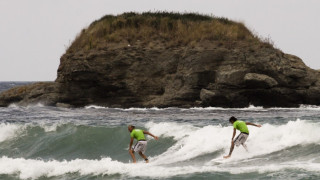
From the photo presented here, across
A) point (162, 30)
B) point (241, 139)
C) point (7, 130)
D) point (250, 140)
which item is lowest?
point (7, 130)

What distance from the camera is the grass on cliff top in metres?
40.3

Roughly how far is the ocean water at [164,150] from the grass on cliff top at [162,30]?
1198 centimetres

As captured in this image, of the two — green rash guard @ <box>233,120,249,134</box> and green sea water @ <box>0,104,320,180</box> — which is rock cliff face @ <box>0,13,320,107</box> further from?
green rash guard @ <box>233,120,249,134</box>

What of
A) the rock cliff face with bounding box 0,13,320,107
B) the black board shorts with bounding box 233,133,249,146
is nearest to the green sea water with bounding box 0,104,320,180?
the black board shorts with bounding box 233,133,249,146

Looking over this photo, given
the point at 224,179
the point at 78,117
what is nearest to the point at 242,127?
the point at 224,179

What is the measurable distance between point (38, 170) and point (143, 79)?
22.5 metres

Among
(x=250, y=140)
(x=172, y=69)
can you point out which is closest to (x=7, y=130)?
(x=250, y=140)

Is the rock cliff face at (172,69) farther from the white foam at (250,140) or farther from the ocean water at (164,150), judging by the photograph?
the white foam at (250,140)

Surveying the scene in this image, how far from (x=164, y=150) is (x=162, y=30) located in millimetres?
23070

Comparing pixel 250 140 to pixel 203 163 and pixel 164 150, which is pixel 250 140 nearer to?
pixel 203 163

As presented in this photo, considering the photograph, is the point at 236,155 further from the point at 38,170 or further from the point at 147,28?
the point at 147,28

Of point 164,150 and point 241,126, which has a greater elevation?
point 241,126

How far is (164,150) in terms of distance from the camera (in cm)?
2011

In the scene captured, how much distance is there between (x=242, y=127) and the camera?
16984mm
